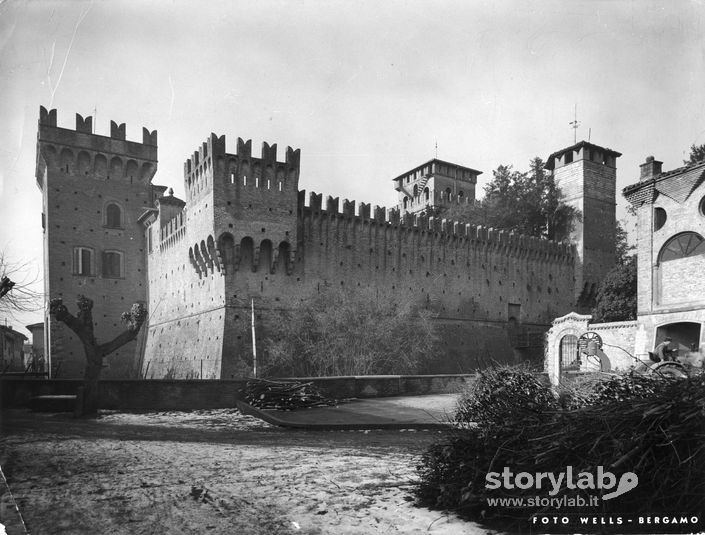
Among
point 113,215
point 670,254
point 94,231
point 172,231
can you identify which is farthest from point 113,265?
point 670,254

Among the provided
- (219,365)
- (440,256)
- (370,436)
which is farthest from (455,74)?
(440,256)

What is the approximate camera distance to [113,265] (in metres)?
12.5

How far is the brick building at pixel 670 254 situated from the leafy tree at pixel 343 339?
12.6 m

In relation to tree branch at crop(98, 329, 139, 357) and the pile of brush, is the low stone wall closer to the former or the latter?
tree branch at crop(98, 329, 139, 357)

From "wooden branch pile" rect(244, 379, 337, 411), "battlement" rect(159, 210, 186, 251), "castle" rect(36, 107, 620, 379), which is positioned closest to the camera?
"wooden branch pile" rect(244, 379, 337, 411)

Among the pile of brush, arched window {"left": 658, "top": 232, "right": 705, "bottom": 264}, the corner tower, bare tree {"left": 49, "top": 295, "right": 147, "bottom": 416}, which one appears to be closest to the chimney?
the corner tower

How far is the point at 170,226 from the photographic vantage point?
643 inches

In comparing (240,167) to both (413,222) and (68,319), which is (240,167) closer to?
(413,222)

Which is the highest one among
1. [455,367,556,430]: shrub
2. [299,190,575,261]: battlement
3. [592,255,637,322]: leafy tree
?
[299,190,575,261]: battlement

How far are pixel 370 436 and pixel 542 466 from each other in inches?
148

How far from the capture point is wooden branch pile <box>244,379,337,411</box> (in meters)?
8.19

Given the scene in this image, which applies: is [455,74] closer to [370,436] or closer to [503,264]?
[370,436]

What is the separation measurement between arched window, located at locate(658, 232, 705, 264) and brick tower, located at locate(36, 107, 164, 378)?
27.5 ft

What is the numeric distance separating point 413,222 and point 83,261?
12332 millimetres
